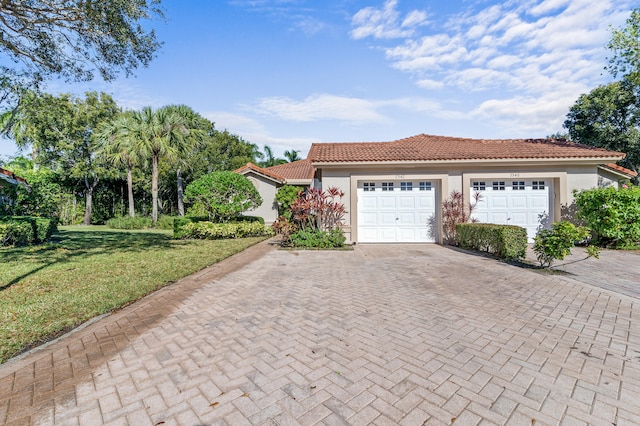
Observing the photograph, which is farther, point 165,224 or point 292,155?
point 292,155

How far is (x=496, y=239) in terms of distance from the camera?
8758mm

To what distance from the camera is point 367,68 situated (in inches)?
464

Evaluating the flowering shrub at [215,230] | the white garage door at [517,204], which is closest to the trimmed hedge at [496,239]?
the white garage door at [517,204]

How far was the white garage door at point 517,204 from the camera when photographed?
37.9 ft

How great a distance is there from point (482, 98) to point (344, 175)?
277 inches

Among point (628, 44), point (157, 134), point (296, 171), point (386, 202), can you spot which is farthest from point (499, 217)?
point (157, 134)

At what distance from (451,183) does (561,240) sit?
5460 mm

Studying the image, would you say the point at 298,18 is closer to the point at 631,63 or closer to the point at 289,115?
the point at 289,115

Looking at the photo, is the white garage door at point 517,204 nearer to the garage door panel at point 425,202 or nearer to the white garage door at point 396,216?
the garage door panel at point 425,202

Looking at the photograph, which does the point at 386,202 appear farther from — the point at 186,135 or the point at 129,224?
the point at 129,224

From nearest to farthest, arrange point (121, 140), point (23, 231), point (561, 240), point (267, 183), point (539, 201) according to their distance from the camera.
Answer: point (561, 240) → point (23, 231) → point (539, 201) → point (267, 183) → point (121, 140)

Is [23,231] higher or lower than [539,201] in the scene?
lower

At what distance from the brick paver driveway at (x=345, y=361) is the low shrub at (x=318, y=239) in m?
5.34

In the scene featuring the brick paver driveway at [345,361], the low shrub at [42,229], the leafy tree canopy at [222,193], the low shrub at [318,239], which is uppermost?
the leafy tree canopy at [222,193]
